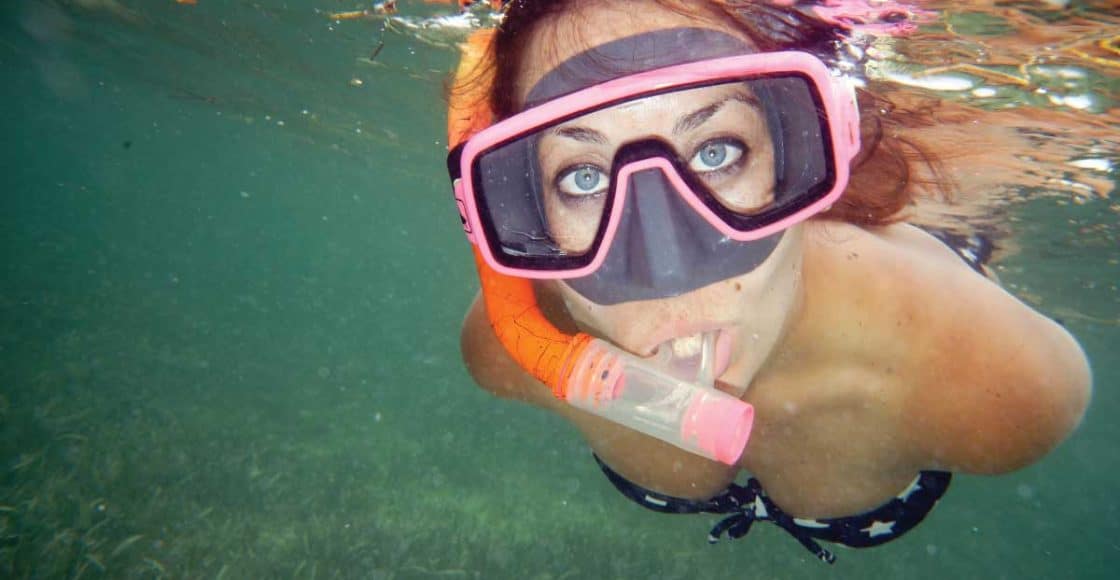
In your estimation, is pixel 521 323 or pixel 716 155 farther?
pixel 521 323

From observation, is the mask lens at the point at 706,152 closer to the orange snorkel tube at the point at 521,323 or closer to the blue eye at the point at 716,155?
the blue eye at the point at 716,155

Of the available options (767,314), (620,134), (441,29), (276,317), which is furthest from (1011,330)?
(276,317)

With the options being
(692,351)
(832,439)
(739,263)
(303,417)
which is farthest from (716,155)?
(303,417)

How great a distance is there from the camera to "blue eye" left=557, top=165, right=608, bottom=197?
3012 millimetres

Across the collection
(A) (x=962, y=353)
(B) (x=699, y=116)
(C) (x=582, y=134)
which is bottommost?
(A) (x=962, y=353)

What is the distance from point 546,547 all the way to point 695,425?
9.80 metres

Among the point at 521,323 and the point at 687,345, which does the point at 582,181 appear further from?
the point at 687,345

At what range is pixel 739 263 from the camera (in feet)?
8.71

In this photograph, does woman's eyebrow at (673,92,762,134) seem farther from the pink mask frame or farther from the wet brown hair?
the wet brown hair

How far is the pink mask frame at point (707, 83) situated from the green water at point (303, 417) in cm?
587

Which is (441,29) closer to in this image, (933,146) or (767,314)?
(933,146)

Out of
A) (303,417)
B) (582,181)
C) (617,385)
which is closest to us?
(617,385)

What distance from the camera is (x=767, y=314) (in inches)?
112

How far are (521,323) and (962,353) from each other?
2417 millimetres
